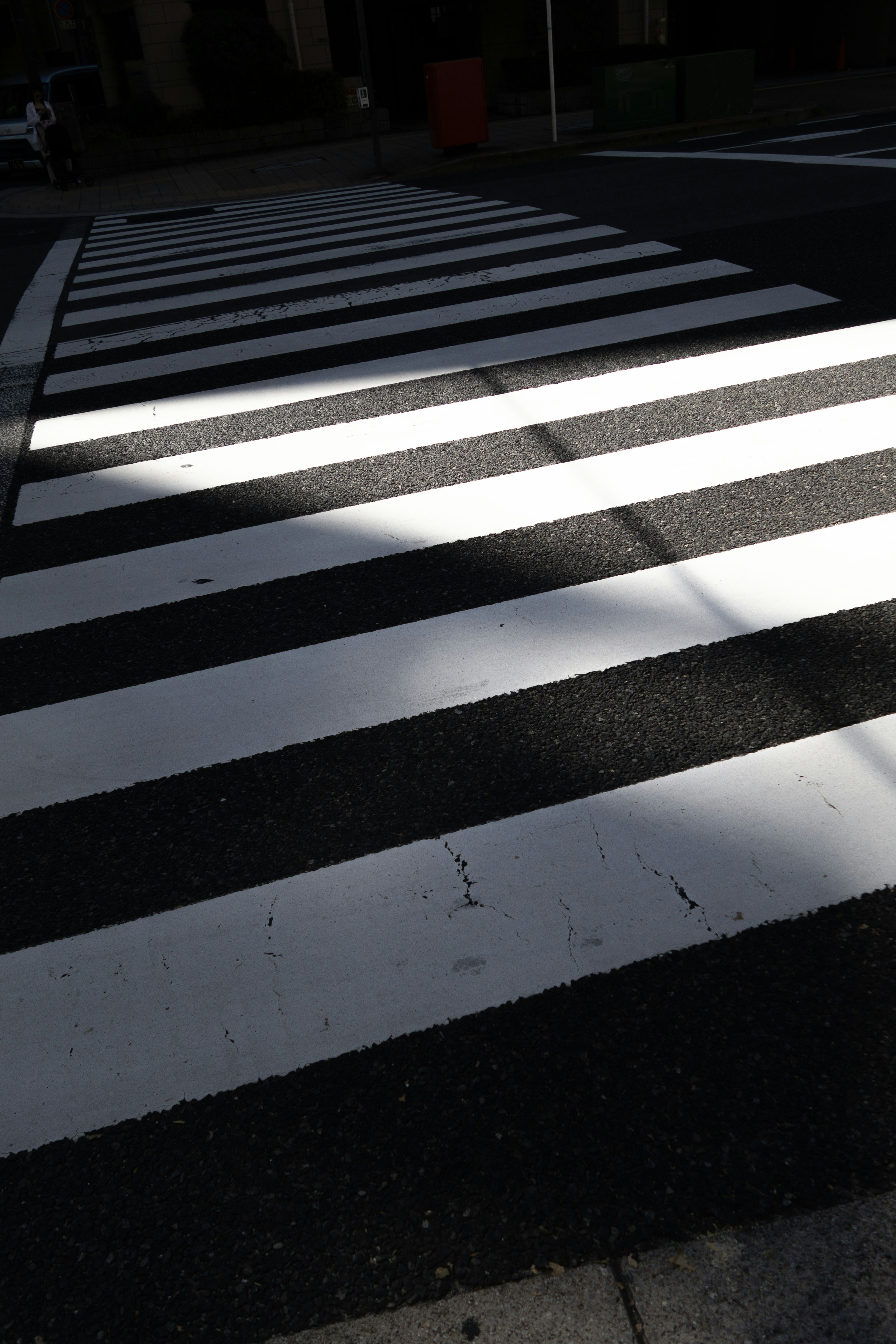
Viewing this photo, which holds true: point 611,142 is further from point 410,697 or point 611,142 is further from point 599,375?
point 410,697

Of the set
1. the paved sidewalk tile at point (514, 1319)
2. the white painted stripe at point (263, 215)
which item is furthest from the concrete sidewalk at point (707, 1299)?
the white painted stripe at point (263, 215)

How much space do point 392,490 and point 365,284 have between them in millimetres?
4646

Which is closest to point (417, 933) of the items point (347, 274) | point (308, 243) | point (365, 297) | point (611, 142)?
point (365, 297)

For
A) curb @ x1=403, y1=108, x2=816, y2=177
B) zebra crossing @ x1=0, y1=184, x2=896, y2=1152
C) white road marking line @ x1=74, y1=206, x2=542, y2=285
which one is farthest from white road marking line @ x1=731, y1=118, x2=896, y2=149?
zebra crossing @ x1=0, y1=184, x2=896, y2=1152

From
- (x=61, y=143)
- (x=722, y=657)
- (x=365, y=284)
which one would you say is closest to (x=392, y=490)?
(x=722, y=657)

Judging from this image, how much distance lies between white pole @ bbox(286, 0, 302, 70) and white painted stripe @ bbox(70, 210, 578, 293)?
17661 millimetres

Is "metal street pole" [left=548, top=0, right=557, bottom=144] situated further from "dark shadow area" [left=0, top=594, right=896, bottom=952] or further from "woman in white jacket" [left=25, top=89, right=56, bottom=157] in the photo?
"dark shadow area" [left=0, top=594, right=896, bottom=952]

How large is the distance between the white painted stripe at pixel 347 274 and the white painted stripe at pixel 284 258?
31cm

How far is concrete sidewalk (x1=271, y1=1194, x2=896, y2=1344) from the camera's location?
1587mm

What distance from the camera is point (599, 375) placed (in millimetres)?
5820

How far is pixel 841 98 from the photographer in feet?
65.7

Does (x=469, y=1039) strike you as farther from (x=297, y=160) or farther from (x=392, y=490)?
(x=297, y=160)

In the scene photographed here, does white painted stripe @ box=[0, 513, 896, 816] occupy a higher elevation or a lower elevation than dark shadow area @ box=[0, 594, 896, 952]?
higher

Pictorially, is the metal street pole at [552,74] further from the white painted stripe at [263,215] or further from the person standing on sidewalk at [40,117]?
the person standing on sidewalk at [40,117]
